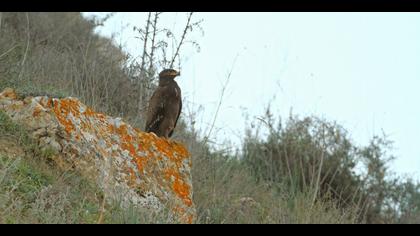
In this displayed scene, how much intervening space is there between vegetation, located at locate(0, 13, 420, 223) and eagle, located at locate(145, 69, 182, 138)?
24.3 inches

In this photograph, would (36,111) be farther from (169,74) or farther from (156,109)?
(169,74)

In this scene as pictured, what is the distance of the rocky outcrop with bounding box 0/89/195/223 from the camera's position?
15.1 feet

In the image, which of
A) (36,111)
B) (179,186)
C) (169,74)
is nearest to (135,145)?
(179,186)

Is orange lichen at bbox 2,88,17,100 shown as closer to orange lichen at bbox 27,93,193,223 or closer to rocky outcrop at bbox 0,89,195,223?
rocky outcrop at bbox 0,89,195,223

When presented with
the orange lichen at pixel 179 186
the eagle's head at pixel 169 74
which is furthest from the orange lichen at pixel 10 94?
the eagle's head at pixel 169 74

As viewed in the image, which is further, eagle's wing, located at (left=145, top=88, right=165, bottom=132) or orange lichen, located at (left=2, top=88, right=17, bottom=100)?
eagle's wing, located at (left=145, top=88, right=165, bottom=132)

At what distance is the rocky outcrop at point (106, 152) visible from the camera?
4.61m

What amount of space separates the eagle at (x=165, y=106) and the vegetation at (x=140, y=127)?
0.62 metres

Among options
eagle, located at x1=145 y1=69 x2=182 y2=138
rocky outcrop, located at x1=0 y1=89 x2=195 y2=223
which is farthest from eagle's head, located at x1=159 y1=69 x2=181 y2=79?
rocky outcrop, located at x1=0 y1=89 x2=195 y2=223

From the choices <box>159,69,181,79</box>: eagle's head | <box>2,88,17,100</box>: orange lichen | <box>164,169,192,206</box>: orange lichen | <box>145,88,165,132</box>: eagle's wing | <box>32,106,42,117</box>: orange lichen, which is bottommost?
<box>164,169,192,206</box>: orange lichen

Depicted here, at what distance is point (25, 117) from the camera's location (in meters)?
4.78
